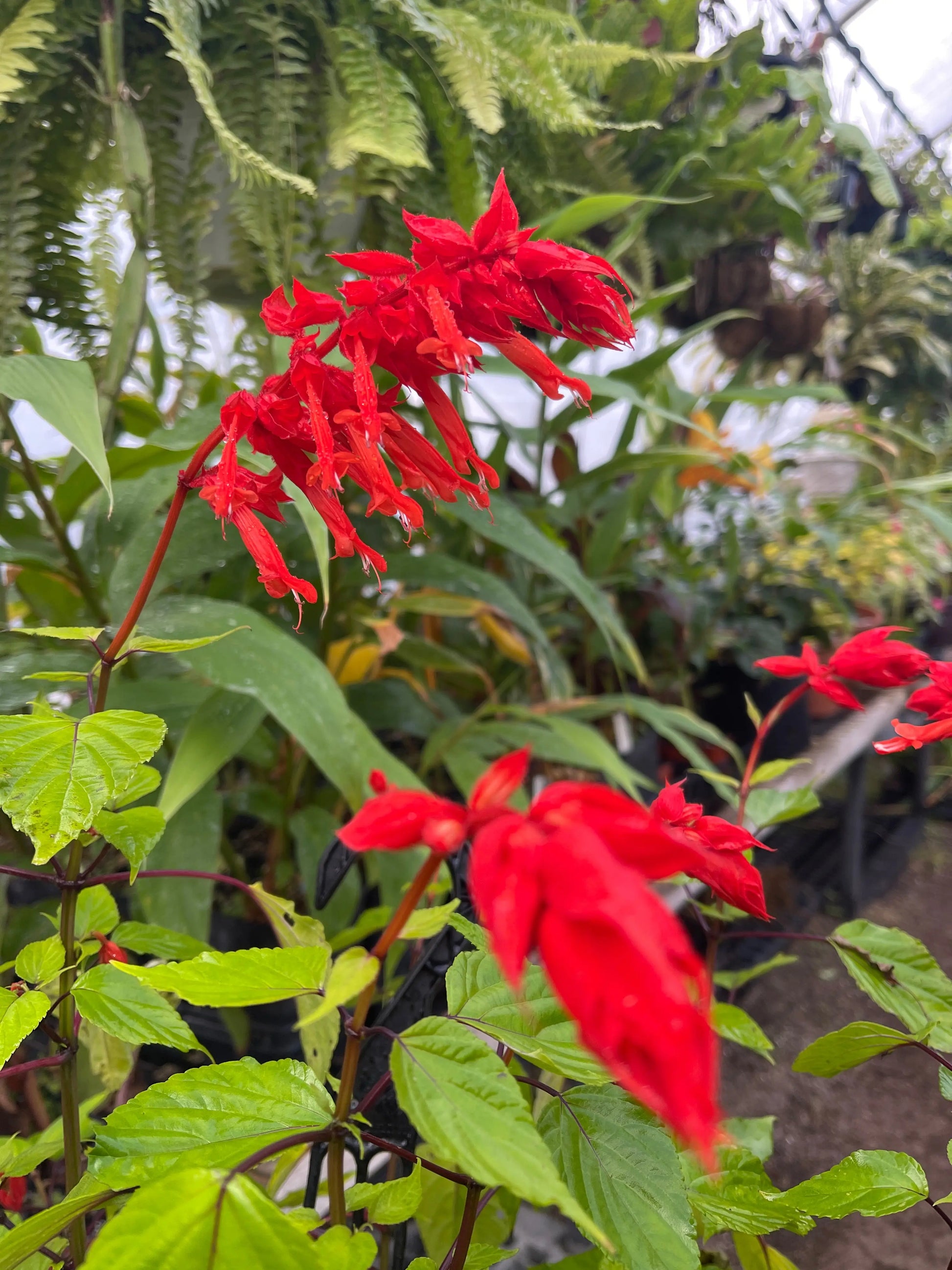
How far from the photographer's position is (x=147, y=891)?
16.7 inches

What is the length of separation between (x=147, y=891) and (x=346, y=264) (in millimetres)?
364

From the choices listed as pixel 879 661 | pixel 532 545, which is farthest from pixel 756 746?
pixel 532 545

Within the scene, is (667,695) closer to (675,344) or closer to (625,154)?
(675,344)

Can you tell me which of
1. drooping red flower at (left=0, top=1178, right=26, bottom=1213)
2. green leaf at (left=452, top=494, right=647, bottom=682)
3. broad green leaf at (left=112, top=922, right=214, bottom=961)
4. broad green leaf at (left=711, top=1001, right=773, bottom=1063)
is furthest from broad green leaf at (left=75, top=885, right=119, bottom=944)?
green leaf at (left=452, top=494, right=647, bottom=682)

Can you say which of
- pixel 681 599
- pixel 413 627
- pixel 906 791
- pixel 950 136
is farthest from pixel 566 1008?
pixel 950 136

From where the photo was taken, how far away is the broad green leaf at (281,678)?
371mm

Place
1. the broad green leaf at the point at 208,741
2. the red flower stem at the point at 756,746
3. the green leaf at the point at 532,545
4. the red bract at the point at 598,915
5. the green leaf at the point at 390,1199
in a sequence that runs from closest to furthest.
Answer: the red bract at the point at 598,915
the green leaf at the point at 390,1199
the red flower stem at the point at 756,746
the broad green leaf at the point at 208,741
the green leaf at the point at 532,545

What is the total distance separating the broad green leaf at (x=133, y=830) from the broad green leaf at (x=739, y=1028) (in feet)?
0.70

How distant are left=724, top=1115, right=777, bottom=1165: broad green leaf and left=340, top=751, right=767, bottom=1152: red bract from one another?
283mm

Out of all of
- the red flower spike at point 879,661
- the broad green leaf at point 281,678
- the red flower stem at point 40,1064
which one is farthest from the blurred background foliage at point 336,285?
the red flower spike at point 879,661

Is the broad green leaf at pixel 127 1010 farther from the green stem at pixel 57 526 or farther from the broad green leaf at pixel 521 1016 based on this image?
the green stem at pixel 57 526

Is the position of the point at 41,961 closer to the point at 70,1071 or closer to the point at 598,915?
the point at 70,1071

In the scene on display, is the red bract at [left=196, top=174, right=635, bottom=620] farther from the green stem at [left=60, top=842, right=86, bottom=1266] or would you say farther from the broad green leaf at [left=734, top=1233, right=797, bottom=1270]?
the broad green leaf at [left=734, top=1233, right=797, bottom=1270]

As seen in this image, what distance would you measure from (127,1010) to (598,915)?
6.7 inches
